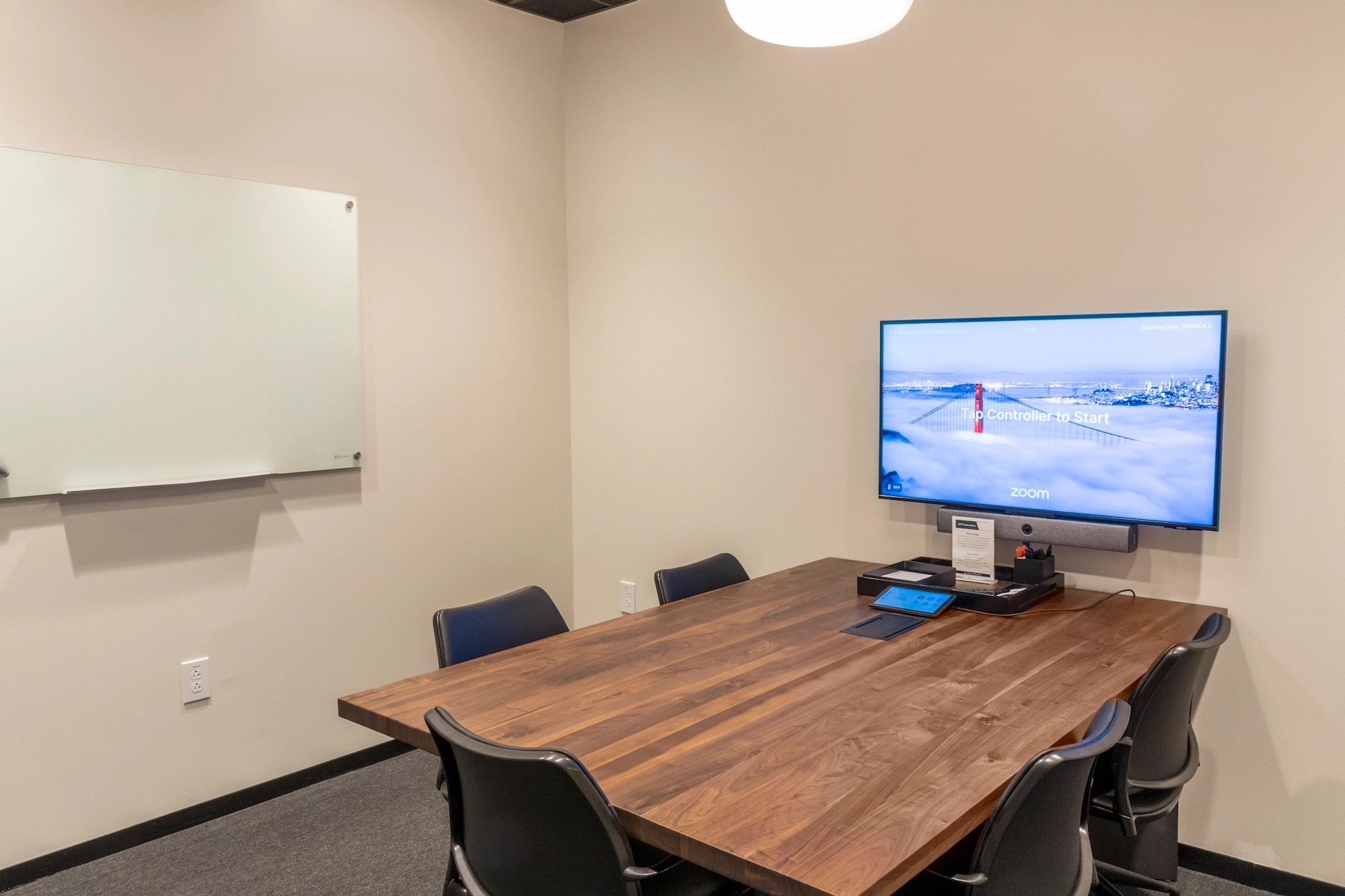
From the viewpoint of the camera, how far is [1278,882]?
267cm

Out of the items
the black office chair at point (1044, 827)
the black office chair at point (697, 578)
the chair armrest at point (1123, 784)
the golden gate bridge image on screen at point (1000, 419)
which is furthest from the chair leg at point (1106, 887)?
the black office chair at point (697, 578)

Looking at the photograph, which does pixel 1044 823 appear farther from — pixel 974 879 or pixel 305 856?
pixel 305 856

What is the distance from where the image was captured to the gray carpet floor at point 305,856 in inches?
109

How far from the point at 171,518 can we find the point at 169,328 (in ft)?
2.07

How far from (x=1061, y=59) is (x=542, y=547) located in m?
2.87

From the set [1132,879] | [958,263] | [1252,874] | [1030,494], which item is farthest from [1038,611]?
[958,263]

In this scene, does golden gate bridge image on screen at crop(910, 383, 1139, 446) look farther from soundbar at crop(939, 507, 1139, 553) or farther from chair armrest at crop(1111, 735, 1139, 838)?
chair armrest at crop(1111, 735, 1139, 838)

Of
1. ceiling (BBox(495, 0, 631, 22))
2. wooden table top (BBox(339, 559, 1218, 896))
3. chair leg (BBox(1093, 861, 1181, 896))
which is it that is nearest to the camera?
wooden table top (BBox(339, 559, 1218, 896))

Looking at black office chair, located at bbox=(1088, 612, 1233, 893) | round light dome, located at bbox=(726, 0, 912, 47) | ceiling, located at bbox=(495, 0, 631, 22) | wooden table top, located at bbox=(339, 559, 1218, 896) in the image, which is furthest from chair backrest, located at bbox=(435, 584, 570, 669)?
ceiling, located at bbox=(495, 0, 631, 22)

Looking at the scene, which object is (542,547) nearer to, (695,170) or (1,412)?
(695,170)

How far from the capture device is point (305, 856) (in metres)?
2.95

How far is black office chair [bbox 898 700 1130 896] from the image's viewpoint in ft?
4.77

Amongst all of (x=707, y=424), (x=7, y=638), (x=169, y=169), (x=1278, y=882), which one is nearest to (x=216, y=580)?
(x=7, y=638)

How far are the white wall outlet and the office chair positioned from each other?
1.77 m
